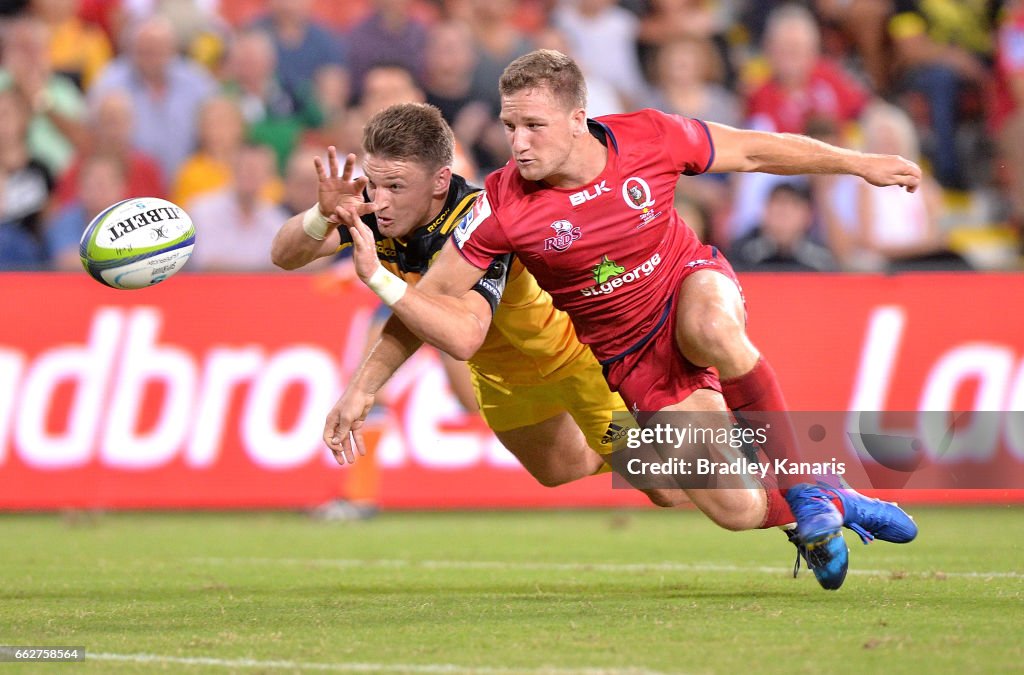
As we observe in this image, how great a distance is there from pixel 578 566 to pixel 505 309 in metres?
1.95

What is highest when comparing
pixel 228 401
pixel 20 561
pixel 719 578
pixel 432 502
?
pixel 719 578

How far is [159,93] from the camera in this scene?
14875 millimetres

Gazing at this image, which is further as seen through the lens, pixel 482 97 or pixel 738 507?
pixel 482 97

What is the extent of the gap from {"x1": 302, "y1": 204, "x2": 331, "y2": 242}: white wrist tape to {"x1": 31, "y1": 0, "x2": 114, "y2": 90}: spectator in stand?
9.25 meters

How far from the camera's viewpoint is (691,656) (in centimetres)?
524

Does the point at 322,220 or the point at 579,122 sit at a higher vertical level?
the point at 579,122

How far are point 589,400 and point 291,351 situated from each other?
4.83 meters

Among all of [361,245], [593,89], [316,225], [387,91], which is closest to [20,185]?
[387,91]

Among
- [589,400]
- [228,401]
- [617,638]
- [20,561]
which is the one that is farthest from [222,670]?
[228,401]

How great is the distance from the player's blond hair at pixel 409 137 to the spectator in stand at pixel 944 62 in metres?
9.96

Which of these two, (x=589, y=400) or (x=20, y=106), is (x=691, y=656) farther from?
(x=20, y=106)

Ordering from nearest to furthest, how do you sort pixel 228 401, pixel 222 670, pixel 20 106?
pixel 222 670 < pixel 228 401 < pixel 20 106

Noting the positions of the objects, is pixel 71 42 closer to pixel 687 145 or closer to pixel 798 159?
pixel 687 145

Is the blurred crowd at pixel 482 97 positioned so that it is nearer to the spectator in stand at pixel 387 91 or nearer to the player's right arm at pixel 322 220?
the spectator in stand at pixel 387 91
